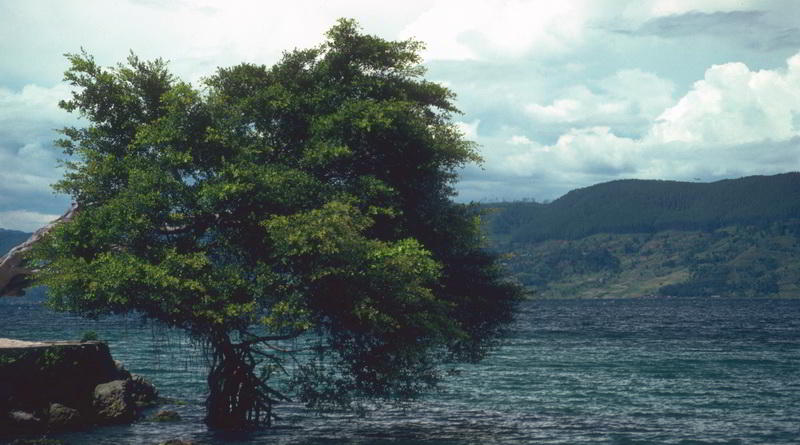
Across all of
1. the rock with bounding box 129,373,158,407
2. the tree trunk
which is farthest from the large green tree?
the rock with bounding box 129,373,158,407

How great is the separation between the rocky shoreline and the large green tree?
416 centimetres

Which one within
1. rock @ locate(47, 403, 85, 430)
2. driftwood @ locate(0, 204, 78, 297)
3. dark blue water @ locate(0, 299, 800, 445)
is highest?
driftwood @ locate(0, 204, 78, 297)

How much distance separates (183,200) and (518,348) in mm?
69119

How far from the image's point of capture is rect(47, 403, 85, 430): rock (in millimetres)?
38344

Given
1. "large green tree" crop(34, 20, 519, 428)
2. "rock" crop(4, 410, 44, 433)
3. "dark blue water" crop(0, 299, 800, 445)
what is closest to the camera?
"large green tree" crop(34, 20, 519, 428)

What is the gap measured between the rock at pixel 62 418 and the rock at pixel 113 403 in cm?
153

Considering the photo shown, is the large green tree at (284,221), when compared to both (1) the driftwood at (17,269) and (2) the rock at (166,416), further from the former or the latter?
(2) the rock at (166,416)

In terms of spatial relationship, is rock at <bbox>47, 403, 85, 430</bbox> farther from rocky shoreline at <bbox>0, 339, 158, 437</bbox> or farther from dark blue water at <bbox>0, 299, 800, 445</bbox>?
dark blue water at <bbox>0, 299, 800, 445</bbox>

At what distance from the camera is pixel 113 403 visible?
4116 cm

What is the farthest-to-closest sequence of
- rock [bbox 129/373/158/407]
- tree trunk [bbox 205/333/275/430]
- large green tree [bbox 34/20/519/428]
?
1. rock [bbox 129/373/158/407]
2. tree trunk [bbox 205/333/275/430]
3. large green tree [bbox 34/20/519/428]

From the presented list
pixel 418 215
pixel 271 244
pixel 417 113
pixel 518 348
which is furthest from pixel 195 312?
pixel 518 348

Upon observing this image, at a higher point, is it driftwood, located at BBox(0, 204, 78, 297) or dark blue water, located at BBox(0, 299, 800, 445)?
driftwood, located at BBox(0, 204, 78, 297)

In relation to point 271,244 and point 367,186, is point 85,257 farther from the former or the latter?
point 367,186

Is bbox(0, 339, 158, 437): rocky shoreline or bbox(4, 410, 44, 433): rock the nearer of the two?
bbox(4, 410, 44, 433): rock
